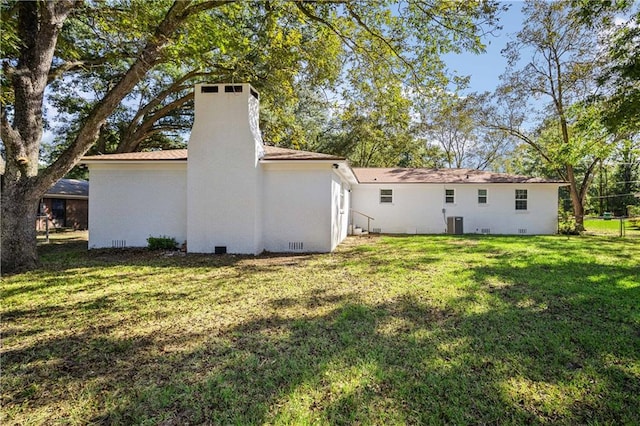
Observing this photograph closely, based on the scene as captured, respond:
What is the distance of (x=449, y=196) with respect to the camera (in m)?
17.1

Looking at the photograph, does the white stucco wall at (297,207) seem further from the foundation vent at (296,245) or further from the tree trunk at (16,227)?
the tree trunk at (16,227)

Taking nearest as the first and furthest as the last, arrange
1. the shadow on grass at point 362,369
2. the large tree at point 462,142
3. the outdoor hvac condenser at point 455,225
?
the shadow on grass at point 362,369, the outdoor hvac condenser at point 455,225, the large tree at point 462,142

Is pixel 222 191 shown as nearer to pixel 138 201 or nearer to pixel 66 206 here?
pixel 138 201

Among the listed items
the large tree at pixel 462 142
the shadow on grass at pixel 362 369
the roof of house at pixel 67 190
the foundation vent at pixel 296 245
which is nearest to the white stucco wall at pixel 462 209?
the foundation vent at pixel 296 245

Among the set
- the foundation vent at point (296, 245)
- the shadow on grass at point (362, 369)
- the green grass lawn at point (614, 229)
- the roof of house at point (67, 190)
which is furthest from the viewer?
the roof of house at point (67, 190)

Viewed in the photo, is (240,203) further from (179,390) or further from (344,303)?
(179,390)

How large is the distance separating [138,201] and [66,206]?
17.4 m

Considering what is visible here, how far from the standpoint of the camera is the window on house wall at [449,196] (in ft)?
56.0

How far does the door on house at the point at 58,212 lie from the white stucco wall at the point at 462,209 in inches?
811

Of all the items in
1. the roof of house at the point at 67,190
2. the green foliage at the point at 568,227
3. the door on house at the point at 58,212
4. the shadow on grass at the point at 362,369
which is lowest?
the shadow on grass at the point at 362,369

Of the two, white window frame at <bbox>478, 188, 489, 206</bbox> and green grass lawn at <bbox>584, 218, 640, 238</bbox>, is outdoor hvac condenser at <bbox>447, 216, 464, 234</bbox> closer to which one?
white window frame at <bbox>478, 188, 489, 206</bbox>

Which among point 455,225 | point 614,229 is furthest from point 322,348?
point 614,229

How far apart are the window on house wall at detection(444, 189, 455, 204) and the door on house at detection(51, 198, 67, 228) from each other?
25.0 m

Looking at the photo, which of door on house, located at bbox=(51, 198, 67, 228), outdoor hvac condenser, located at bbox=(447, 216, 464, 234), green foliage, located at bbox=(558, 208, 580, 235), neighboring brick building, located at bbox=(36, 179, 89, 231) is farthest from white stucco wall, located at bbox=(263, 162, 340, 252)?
door on house, located at bbox=(51, 198, 67, 228)
